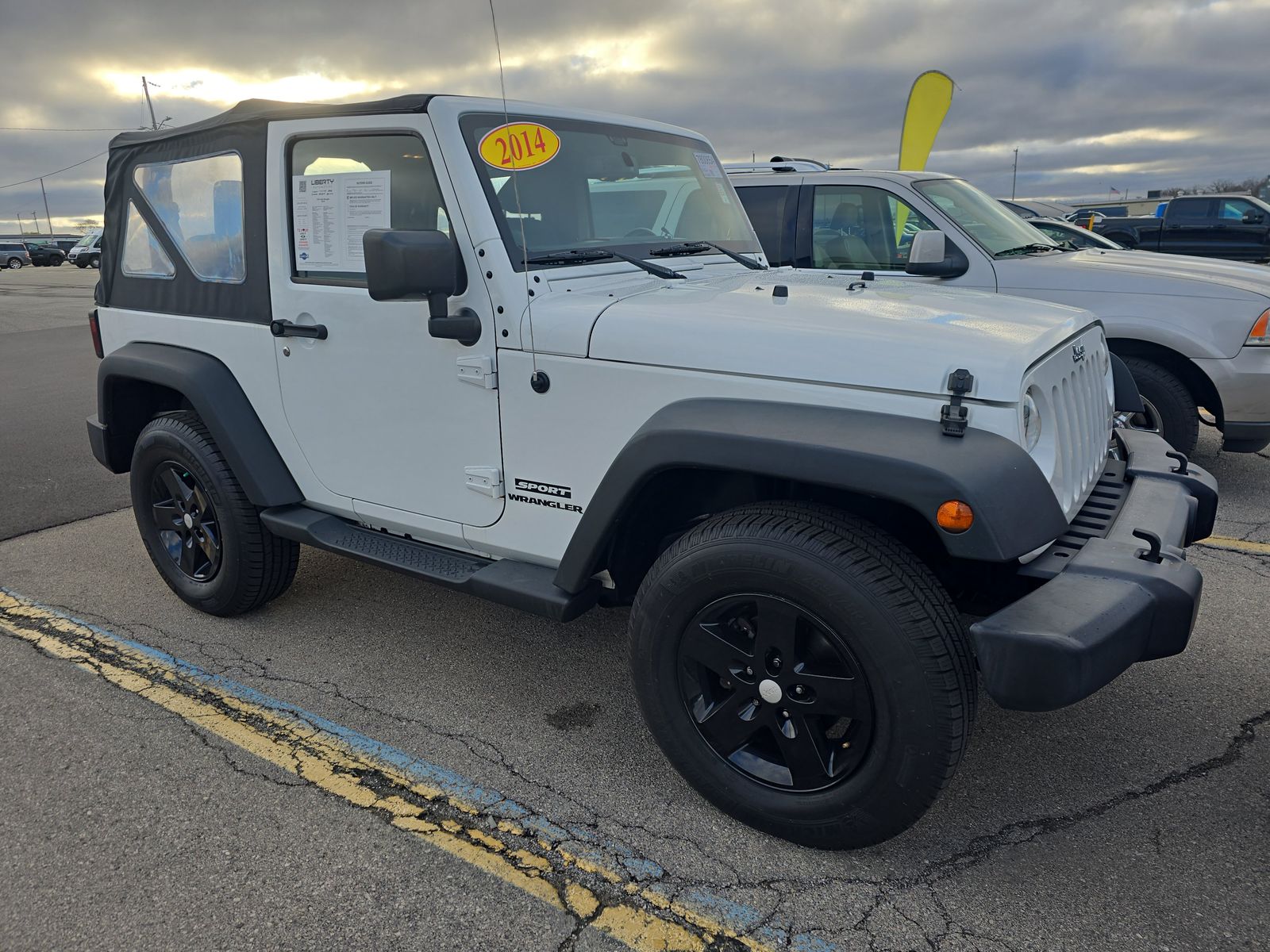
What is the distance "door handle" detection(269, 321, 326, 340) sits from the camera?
10.8ft

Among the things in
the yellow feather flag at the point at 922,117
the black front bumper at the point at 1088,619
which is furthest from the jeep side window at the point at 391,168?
the yellow feather flag at the point at 922,117

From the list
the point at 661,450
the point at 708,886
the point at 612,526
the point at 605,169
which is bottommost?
the point at 708,886

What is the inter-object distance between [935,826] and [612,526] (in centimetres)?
123

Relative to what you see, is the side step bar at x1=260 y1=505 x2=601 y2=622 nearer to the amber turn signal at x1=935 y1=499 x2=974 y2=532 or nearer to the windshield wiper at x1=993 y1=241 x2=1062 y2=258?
the amber turn signal at x1=935 y1=499 x2=974 y2=532

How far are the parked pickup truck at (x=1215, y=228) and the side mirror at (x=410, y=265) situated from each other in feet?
59.4

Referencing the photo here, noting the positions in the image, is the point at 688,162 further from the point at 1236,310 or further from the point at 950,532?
the point at 1236,310

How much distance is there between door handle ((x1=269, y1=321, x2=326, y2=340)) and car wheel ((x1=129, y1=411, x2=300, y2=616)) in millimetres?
643

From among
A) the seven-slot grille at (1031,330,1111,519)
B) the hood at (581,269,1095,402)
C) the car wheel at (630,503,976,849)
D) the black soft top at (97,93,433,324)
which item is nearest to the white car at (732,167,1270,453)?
the seven-slot grille at (1031,330,1111,519)

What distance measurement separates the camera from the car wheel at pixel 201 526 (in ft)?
12.1

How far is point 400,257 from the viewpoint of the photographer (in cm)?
254

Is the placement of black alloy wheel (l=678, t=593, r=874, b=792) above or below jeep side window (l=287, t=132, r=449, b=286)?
below

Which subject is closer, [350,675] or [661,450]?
[661,450]

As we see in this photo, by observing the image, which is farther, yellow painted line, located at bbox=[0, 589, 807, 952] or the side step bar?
the side step bar

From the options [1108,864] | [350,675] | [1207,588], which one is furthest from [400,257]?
[1207,588]
